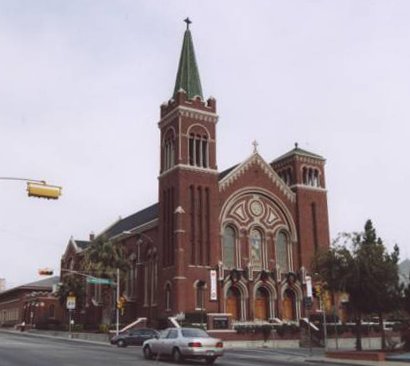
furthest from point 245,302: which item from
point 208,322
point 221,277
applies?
point 208,322

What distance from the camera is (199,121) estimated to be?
59281 mm

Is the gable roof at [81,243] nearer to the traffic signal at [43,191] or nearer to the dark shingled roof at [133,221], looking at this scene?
the dark shingled roof at [133,221]

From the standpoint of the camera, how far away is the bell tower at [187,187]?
54031mm

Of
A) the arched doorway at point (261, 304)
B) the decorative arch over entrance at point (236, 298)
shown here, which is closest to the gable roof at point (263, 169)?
the decorative arch over entrance at point (236, 298)

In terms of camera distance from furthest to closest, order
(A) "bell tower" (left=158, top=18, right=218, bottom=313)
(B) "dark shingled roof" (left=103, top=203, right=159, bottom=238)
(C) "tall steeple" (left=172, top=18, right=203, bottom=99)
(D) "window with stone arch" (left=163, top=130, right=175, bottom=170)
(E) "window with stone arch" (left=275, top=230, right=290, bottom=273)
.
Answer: (B) "dark shingled roof" (left=103, top=203, right=159, bottom=238)
(C) "tall steeple" (left=172, top=18, right=203, bottom=99)
(E) "window with stone arch" (left=275, top=230, right=290, bottom=273)
(D) "window with stone arch" (left=163, top=130, right=175, bottom=170)
(A) "bell tower" (left=158, top=18, right=218, bottom=313)

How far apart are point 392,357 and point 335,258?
8488 mm

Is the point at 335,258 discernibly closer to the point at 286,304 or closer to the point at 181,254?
the point at 181,254

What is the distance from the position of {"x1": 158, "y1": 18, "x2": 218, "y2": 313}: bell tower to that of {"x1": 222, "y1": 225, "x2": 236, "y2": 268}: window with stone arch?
6.78ft

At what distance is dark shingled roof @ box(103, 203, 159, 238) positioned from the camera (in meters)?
72.3

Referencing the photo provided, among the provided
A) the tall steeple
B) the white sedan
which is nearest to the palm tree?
the tall steeple

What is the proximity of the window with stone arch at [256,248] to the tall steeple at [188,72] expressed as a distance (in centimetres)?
1505

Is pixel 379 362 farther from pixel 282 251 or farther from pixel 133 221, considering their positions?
pixel 133 221

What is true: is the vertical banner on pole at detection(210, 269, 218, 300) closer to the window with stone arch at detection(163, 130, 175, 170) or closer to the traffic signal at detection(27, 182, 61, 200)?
the window with stone arch at detection(163, 130, 175, 170)

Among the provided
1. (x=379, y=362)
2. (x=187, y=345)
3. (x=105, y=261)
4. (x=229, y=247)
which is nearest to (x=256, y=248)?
(x=229, y=247)
